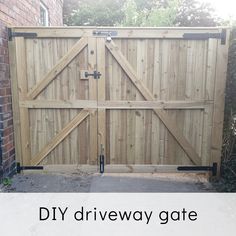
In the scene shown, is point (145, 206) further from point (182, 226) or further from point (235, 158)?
point (235, 158)

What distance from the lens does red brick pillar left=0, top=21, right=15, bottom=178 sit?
3.57 m

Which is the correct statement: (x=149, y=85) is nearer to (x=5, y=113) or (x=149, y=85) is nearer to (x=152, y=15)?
(x=5, y=113)

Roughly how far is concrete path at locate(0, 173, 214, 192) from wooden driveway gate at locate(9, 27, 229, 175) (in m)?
0.16

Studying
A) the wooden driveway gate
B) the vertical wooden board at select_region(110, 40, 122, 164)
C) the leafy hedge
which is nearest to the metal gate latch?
the wooden driveway gate

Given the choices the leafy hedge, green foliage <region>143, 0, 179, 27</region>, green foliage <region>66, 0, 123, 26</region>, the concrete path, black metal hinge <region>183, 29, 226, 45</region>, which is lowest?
the concrete path

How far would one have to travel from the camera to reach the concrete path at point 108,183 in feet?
11.9

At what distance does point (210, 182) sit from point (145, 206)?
4.22 ft

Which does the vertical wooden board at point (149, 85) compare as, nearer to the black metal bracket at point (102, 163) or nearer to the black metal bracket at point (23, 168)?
the black metal bracket at point (102, 163)

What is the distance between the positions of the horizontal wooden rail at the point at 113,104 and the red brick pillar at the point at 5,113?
0.84ft

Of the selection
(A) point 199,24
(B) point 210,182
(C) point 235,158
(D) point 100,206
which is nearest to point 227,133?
(C) point 235,158

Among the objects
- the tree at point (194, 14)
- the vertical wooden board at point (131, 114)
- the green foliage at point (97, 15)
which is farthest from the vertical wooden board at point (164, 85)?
the green foliage at point (97, 15)

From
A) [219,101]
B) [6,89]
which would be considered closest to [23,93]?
[6,89]

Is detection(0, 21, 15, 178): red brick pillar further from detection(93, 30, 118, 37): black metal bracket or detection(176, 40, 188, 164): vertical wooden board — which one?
detection(176, 40, 188, 164): vertical wooden board

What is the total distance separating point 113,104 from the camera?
12.8 feet
